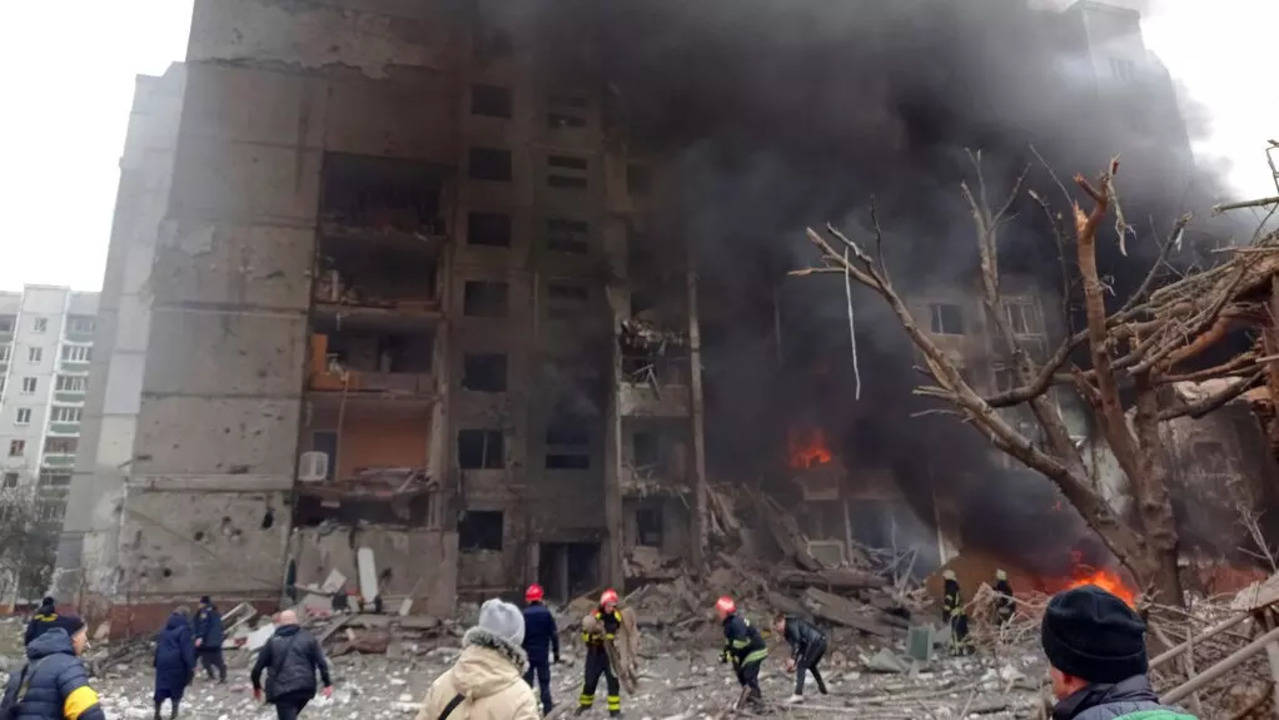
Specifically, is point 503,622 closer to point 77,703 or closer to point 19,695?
point 77,703

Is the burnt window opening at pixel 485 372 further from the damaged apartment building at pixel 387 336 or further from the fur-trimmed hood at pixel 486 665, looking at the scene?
the fur-trimmed hood at pixel 486 665

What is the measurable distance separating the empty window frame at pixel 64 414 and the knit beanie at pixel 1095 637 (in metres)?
68.0

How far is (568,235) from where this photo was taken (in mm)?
22812

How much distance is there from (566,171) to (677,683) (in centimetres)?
1665

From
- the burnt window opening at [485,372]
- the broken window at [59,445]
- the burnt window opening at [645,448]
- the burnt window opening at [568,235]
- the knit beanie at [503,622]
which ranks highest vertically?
the burnt window opening at [568,235]

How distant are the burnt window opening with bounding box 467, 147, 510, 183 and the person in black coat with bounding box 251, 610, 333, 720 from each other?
1880 centimetres

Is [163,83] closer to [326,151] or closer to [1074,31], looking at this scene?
[326,151]

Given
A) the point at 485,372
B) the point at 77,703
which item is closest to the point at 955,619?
the point at 77,703

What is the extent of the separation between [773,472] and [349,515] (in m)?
12.1

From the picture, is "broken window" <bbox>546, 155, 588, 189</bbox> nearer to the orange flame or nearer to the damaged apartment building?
the damaged apartment building

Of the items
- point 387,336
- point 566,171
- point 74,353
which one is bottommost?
point 387,336

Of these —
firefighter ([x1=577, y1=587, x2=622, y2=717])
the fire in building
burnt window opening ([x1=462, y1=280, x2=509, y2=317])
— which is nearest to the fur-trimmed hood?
firefighter ([x1=577, y1=587, x2=622, y2=717])

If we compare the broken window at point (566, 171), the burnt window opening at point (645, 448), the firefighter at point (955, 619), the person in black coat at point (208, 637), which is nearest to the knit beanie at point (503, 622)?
the person in black coat at point (208, 637)

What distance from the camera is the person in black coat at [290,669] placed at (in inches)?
229
